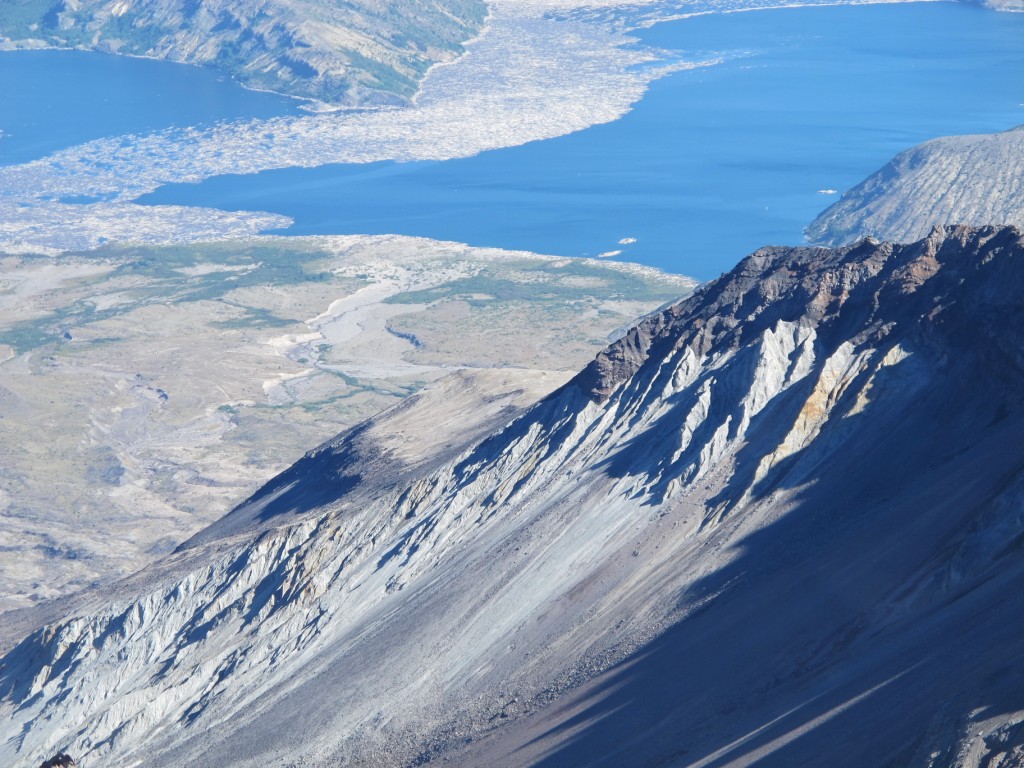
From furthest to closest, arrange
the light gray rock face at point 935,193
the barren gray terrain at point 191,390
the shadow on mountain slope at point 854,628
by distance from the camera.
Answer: the light gray rock face at point 935,193, the barren gray terrain at point 191,390, the shadow on mountain slope at point 854,628

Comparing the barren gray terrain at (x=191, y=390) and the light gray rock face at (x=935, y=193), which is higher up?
the light gray rock face at (x=935, y=193)

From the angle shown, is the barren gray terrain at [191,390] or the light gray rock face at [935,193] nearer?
the barren gray terrain at [191,390]

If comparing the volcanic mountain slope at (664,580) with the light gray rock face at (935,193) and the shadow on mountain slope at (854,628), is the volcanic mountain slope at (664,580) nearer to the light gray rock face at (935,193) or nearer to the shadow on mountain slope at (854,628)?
the shadow on mountain slope at (854,628)

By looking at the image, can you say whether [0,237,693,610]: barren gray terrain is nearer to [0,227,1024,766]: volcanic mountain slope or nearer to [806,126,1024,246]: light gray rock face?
[0,227,1024,766]: volcanic mountain slope

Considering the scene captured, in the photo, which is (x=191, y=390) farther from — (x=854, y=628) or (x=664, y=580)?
(x=854, y=628)

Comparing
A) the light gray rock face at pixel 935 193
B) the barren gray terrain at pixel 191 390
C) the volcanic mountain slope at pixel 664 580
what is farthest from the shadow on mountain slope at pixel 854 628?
the light gray rock face at pixel 935 193

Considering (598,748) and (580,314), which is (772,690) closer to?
(598,748)

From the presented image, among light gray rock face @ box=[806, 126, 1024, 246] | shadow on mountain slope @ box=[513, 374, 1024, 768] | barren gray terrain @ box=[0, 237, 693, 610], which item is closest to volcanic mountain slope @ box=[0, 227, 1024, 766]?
shadow on mountain slope @ box=[513, 374, 1024, 768]

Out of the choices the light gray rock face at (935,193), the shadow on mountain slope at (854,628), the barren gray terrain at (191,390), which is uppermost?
→ the shadow on mountain slope at (854,628)
